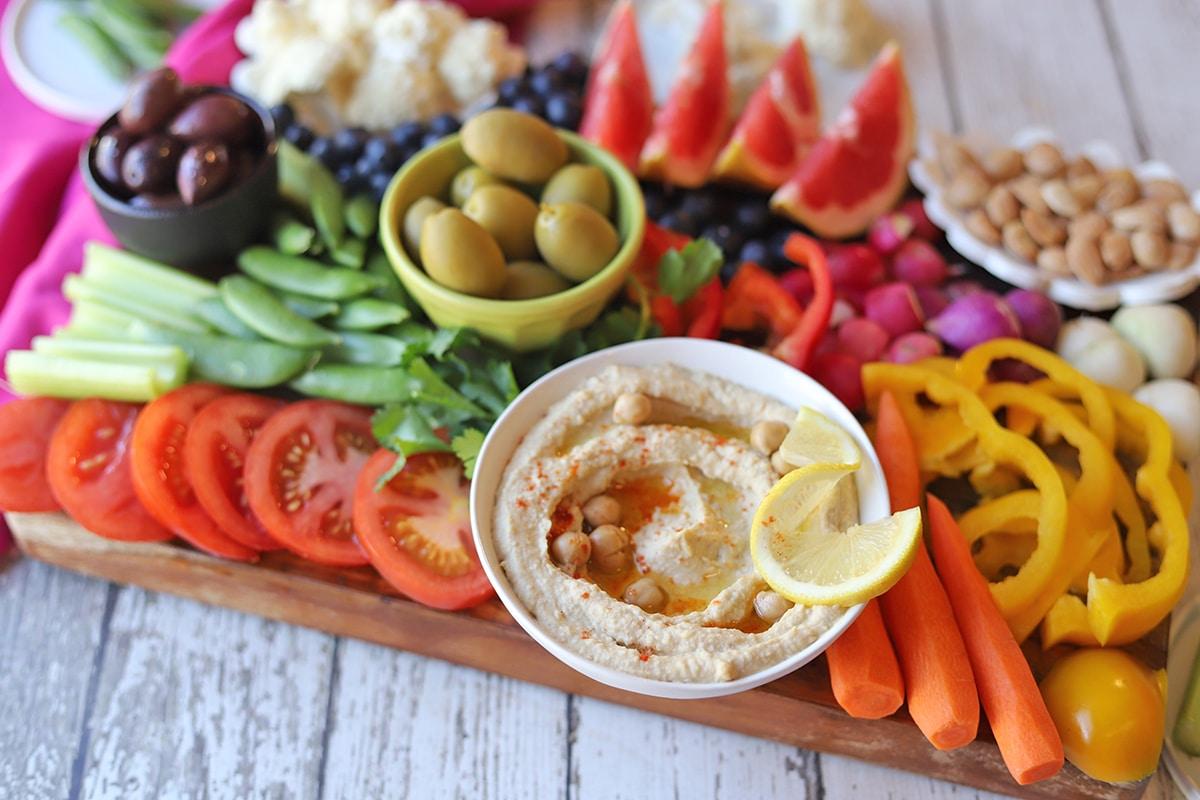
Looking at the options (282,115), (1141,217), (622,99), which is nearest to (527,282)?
(622,99)

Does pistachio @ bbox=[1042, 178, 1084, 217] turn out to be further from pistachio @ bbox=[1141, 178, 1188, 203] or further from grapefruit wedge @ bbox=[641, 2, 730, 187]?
grapefruit wedge @ bbox=[641, 2, 730, 187]

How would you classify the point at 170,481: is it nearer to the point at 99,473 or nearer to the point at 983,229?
the point at 99,473

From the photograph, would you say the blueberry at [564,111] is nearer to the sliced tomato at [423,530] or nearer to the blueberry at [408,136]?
the blueberry at [408,136]

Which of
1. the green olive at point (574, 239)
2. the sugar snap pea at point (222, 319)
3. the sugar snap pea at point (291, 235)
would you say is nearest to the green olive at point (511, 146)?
the green olive at point (574, 239)

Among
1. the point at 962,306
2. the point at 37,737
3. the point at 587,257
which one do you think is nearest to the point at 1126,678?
the point at 962,306

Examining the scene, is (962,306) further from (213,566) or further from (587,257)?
(213,566)

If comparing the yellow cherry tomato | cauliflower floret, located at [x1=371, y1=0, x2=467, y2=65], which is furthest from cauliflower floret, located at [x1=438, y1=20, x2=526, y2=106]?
the yellow cherry tomato
